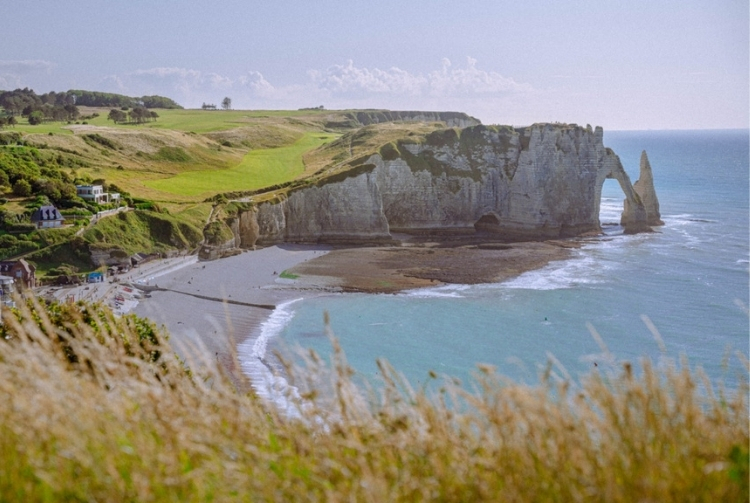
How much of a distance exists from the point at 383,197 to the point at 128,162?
29.4 metres

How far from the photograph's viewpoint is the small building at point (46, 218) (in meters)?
55.1

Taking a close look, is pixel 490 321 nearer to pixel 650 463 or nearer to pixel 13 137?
pixel 650 463

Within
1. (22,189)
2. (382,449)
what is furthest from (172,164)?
(382,449)

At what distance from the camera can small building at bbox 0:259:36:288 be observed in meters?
47.3

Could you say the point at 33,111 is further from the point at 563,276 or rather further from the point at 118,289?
the point at 563,276

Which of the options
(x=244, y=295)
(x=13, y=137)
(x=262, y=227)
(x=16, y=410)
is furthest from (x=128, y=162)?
(x=16, y=410)

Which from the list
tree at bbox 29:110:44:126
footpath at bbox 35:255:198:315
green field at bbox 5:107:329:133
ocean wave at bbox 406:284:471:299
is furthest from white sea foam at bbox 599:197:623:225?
tree at bbox 29:110:44:126

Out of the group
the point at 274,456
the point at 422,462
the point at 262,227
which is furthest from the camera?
the point at 262,227

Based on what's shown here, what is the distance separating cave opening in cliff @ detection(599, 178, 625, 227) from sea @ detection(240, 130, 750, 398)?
→ 624 inches

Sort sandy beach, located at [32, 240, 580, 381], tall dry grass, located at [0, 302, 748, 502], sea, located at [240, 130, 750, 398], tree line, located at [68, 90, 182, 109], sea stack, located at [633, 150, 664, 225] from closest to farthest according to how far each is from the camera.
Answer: tall dry grass, located at [0, 302, 748, 502]
sea, located at [240, 130, 750, 398]
sandy beach, located at [32, 240, 580, 381]
sea stack, located at [633, 150, 664, 225]
tree line, located at [68, 90, 182, 109]

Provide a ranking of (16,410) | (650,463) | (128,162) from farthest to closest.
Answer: (128,162) < (16,410) < (650,463)

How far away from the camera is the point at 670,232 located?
262 feet

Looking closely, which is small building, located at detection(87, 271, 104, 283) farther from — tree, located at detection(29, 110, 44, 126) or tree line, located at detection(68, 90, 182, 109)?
tree line, located at detection(68, 90, 182, 109)

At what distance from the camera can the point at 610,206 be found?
105812mm
